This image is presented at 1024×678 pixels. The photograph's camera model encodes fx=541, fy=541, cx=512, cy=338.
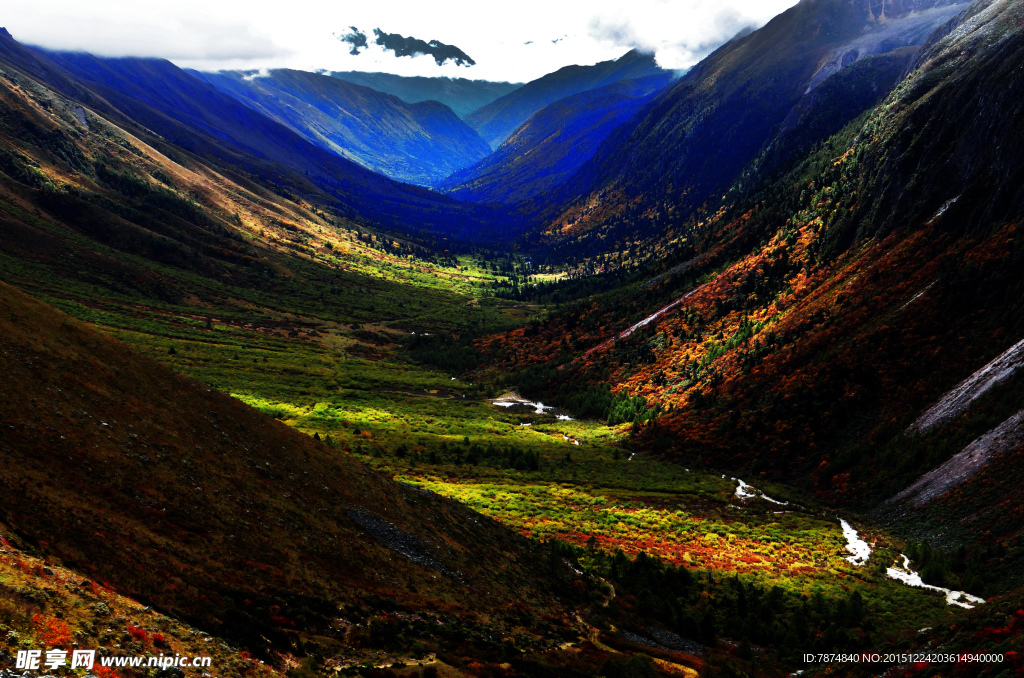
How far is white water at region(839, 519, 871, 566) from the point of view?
58562 mm

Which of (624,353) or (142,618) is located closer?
(142,618)

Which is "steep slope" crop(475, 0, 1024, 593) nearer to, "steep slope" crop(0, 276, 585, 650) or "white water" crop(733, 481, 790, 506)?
"white water" crop(733, 481, 790, 506)

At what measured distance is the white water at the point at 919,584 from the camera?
46.0 metres

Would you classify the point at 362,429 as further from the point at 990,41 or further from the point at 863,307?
the point at 990,41

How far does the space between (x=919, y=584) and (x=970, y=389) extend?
1334 inches

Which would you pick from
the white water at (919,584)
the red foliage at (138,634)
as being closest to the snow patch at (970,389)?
the white water at (919,584)

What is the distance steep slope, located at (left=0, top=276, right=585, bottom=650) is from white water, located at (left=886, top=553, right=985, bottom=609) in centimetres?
3475

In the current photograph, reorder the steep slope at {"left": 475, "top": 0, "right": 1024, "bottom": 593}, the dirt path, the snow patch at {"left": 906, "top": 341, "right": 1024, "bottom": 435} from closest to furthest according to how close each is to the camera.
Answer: the steep slope at {"left": 475, "top": 0, "right": 1024, "bottom": 593}
the snow patch at {"left": 906, "top": 341, "right": 1024, "bottom": 435}
the dirt path

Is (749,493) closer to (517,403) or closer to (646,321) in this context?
(517,403)

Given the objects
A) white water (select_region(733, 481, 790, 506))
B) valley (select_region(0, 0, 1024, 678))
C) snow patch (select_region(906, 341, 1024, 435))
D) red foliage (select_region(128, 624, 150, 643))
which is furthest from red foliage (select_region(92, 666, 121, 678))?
snow patch (select_region(906, 341, 1024, 435))

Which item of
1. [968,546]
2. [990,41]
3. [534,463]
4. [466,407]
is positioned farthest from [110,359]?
[990,41]

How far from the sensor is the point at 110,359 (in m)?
34.8

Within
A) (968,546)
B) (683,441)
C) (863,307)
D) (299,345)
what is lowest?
(299,345)

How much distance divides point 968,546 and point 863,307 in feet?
175
